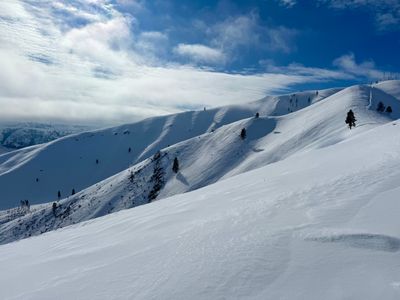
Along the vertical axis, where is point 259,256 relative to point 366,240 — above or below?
below

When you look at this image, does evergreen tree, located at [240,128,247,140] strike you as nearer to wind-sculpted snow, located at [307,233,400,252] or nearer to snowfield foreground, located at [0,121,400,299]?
snowfield foreground, located at [0,121,400,299]

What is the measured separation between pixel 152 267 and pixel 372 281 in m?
3.51

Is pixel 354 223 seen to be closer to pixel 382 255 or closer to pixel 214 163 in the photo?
pixel 382 255

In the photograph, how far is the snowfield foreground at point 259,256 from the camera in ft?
14.0

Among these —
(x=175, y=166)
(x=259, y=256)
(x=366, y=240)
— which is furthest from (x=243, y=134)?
(x=259, y=256)

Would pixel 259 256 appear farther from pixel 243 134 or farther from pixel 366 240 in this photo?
pixel 243 134

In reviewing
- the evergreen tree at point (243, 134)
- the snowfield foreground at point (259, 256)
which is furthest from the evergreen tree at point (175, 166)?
the snowfield foreground at point (259, 256)

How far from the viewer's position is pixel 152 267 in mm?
5758

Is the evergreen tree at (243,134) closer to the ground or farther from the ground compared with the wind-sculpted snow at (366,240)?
closer to the ground

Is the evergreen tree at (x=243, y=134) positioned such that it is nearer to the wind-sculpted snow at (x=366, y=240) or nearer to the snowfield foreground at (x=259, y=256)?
the snowfield foreground at (x=259, y=256)

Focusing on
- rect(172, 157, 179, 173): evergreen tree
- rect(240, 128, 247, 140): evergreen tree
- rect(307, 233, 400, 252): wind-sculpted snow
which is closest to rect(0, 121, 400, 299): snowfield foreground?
rect(307, 233, 400, 252): wind-sculpted snow

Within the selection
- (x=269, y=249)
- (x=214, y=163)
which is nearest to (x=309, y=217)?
(x=269, y=249)

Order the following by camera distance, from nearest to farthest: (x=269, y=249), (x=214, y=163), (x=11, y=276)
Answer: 1. (x=269, y=249)
2. (x=11, y=276)
3. (x=214, y=163)

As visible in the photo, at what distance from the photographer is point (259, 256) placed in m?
5.15
